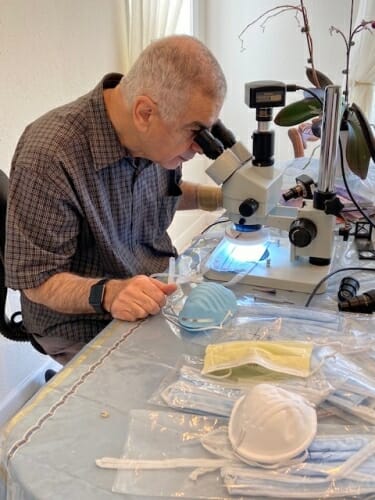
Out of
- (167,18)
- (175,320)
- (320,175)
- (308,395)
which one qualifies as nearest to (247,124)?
(167,18)

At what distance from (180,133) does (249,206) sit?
9.1 inches

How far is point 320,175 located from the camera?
104 cm

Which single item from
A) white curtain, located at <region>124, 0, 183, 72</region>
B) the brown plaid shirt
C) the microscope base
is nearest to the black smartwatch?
the brown plaid shirt

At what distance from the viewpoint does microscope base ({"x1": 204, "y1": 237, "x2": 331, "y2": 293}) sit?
3.43 feet

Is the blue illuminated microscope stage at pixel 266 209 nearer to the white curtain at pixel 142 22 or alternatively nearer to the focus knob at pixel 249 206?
the focus knob at pixel 249 206

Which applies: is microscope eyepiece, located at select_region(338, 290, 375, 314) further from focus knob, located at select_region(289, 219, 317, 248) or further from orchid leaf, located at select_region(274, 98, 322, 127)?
orchid leaf, located at select_region(274, 98, 322, 127)

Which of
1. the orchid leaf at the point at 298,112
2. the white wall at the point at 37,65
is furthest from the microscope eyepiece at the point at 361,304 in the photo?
the white wall at the point at 37,65

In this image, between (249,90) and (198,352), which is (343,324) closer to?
(198,352)

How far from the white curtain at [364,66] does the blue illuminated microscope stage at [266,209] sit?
183 centimetres

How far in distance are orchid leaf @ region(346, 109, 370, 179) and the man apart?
0.52m

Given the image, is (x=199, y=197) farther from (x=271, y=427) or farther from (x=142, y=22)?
(x=142, y=22)

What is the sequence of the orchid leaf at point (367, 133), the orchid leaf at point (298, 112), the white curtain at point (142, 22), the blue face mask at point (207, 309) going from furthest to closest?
the white curtain at point (142, 22) < the orchid leaf at point (298, 112) < the orchid leaf at point (367, 133) < the blue face mask at point (207, 309)

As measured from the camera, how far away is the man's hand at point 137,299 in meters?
0.95

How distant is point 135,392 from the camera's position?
2.48 ft
